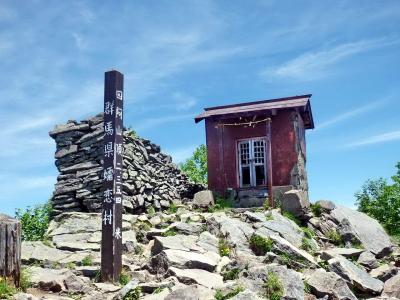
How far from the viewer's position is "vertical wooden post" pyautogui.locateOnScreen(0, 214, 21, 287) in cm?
712

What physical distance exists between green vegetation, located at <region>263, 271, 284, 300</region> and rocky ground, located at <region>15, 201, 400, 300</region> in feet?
0.06

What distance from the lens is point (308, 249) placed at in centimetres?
1229

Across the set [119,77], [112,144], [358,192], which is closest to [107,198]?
[112,144]

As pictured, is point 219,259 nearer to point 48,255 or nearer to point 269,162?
point 48,255

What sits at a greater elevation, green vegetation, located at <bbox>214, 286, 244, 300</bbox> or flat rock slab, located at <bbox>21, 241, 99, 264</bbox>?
flat rock slab, located at <bbox>21, 241, 99, 264</bbox>

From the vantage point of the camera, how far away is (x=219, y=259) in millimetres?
10195

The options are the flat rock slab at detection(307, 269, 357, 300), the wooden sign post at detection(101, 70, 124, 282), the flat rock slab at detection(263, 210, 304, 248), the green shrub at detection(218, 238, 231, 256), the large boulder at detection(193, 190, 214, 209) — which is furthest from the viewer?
the large boulder at detection(193, 190, 214, 209)

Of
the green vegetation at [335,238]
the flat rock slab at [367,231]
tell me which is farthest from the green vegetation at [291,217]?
the flat rock slab at [367,231]

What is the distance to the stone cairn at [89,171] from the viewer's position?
45.6 feet

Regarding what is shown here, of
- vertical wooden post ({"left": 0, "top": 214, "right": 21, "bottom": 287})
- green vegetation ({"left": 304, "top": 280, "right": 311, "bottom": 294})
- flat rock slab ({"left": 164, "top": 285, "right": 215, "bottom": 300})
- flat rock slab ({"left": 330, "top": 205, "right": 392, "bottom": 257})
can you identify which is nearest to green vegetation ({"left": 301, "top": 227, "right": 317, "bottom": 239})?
flat rock slab ({"left": 330, "top": 205, "right": 392, "bottom": 257})

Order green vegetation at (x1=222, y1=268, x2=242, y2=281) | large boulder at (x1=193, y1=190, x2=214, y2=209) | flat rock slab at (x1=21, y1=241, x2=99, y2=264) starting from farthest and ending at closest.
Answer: large boulder at (x1=193, y1=190, x2=214, y2=209), flat rock slab at (x1=21, y1=241, x2=99, y2=264), green vegetation at (x1=222, y1=268, x2=242, y2=281)

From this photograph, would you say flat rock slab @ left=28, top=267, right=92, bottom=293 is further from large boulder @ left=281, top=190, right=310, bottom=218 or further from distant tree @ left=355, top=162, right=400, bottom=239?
distant tree @ left=355, top=162, right=400, bottom=239

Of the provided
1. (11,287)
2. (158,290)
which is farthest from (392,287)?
(11,287)

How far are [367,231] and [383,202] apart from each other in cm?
1308
